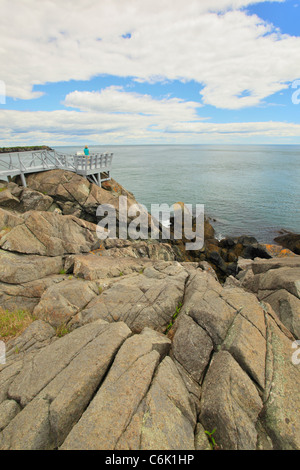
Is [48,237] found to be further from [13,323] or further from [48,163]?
[48,163]

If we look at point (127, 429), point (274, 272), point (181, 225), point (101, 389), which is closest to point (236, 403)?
point (127, 429)

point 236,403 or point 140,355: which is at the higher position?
point 140,355

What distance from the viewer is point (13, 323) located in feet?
27.3

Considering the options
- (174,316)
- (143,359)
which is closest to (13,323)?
(143,359)

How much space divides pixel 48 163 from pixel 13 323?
17.9 metres

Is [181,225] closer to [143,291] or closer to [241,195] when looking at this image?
[143,291]

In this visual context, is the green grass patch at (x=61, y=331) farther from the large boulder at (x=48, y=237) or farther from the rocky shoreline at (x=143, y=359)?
the large boulder at (x=48, y=237)

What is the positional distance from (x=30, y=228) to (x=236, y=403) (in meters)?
12.0

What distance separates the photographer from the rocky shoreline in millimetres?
4598

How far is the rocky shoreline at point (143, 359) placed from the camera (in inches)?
181

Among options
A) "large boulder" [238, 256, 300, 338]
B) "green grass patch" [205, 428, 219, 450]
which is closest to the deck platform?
"large boulder" [238, 256, 300, 338]

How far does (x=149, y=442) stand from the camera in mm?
4266

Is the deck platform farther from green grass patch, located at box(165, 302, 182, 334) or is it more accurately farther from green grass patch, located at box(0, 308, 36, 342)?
green grass patch, located at box(165, 302, 182, 334)

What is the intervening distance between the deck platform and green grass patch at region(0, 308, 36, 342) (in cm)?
1478
